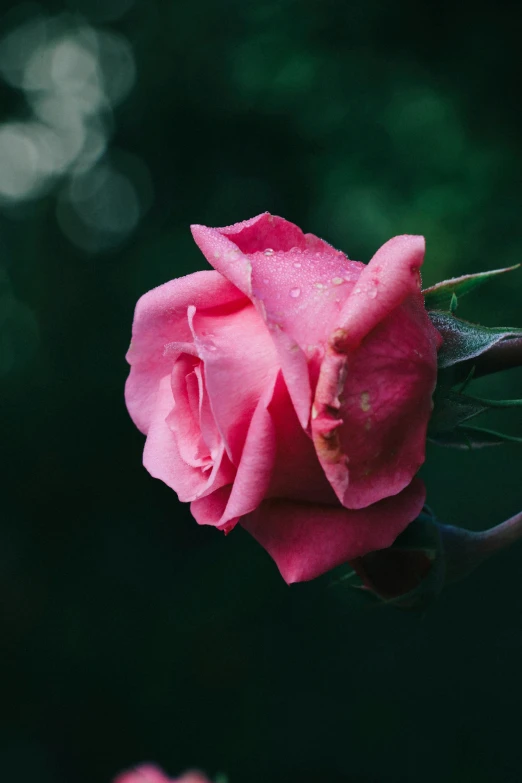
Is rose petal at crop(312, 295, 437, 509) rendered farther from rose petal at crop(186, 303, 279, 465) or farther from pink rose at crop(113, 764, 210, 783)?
pink rose at crop(113, 764, 210, 783)

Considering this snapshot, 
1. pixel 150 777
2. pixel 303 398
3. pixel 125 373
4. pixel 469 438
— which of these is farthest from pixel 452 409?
pixel 125 373

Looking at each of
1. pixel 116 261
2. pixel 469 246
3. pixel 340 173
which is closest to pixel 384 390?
pixel 469 246

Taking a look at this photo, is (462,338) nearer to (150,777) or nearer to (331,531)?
(331,531)

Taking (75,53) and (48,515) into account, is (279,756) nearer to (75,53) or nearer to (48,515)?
(48,515)

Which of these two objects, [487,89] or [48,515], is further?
[48,515]

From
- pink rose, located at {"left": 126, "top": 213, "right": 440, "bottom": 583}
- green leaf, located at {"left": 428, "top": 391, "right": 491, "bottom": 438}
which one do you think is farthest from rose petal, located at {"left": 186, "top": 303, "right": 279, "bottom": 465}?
green leaf, located at {"left": 428, "top": 391, "right": 491, "bottom": 438}

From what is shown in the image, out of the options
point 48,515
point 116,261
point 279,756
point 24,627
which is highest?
point 116,261
